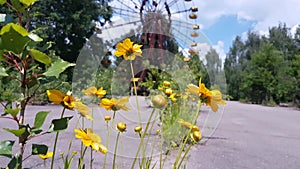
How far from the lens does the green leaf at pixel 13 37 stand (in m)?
0.29

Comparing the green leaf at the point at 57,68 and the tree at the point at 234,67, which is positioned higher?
the tree at the point at 234,67

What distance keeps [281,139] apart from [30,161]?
2851 millimetres

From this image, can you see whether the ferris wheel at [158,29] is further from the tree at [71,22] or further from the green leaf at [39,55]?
the tree at [71,22]

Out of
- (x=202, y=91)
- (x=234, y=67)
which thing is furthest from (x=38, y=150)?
(x=234, y=67)

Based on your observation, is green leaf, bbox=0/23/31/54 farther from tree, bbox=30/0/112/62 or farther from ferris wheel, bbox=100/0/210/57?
tree, bbox=30/0/112/62

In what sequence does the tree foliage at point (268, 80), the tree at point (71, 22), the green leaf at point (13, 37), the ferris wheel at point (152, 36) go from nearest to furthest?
the green leaf at point (13, 37)
the ferris wheel at point (152, 36)
the tree at point (71, 22)
the tree foliage at point (268, 80)

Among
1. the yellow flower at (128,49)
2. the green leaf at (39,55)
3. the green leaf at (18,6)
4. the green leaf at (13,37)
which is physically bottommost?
the green leaf at (39,55)

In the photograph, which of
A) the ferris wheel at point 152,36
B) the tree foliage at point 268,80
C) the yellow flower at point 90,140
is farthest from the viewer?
the tree foliage at point 268,80

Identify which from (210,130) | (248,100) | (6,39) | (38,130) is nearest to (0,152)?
(38,130)

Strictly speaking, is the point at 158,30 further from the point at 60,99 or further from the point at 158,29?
the point at 60,99

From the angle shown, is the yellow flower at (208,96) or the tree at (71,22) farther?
the tree at (71,22)

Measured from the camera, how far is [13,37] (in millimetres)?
301

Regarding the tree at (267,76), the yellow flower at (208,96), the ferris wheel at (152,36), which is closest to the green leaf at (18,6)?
the yellow flower at (208,96)

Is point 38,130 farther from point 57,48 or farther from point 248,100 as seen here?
point 248,100
